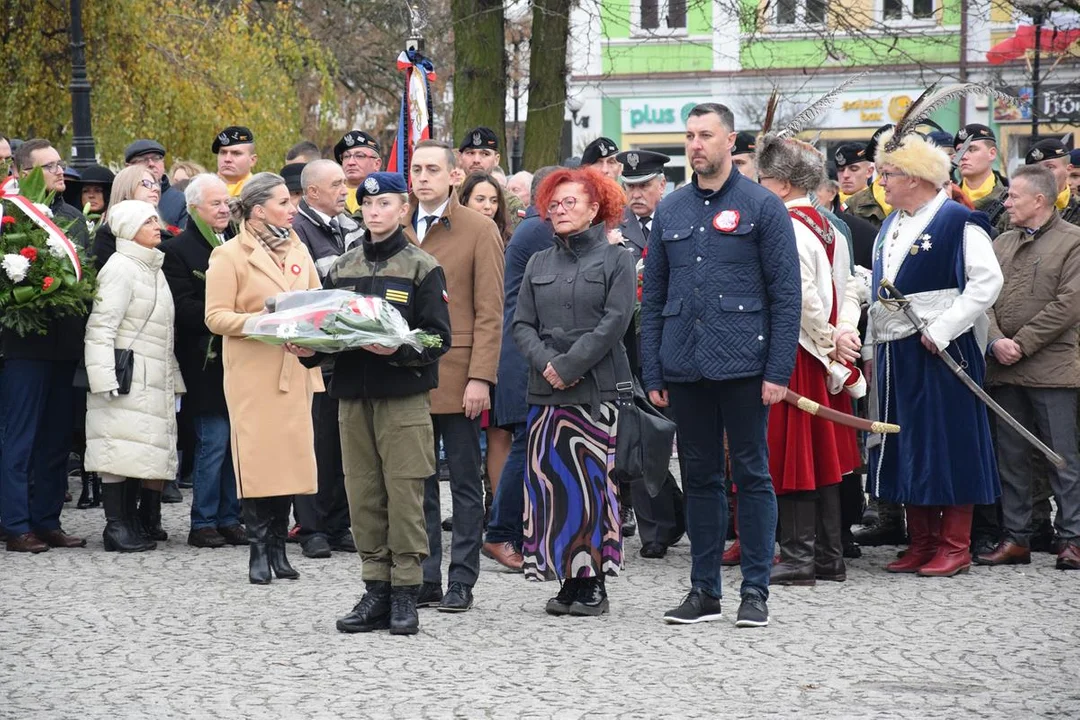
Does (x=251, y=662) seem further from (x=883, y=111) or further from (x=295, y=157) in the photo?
(x=883, y=111)

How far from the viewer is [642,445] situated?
7.52 metres

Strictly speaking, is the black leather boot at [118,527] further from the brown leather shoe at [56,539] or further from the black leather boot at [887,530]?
the black leather boot at [887,530]

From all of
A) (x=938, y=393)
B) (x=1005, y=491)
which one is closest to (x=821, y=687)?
(x=938, y=393)

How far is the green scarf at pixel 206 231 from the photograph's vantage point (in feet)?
31.7

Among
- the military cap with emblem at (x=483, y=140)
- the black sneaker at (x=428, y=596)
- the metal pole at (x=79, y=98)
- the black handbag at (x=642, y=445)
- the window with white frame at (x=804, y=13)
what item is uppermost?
the window with white frame at (x=804, y=13)

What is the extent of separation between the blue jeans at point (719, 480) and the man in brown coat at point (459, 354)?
38.6 inches

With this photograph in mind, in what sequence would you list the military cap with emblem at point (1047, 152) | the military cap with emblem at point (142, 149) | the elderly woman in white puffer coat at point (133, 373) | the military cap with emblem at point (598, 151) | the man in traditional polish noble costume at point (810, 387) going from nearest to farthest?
the man in traditional polish noble costume at point (810, 387), the elderly woman in white puffer coat at point (133, 373), the military cap with emblem at point (598, 151), the military cap with emblem at point (1047, 152), the military cap with emblem at point (142, 149)

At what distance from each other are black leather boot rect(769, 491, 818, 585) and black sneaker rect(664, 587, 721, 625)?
42.1 inches

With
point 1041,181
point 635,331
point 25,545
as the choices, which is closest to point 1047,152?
point 1041,181

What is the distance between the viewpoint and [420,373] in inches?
287

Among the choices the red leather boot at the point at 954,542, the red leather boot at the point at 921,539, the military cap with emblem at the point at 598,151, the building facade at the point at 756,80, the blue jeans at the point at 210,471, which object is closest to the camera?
the red leather boot at the point at 954,542

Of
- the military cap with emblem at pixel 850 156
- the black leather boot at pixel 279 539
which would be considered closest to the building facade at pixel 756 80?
the military cap with emblem at pixel 850 156

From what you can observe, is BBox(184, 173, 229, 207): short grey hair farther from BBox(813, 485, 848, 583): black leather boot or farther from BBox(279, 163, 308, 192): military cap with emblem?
BBox(813, 485, 848, 583): black leather boot

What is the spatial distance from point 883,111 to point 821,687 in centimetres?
3298
